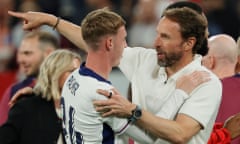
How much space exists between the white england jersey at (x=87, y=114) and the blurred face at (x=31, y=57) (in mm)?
2829

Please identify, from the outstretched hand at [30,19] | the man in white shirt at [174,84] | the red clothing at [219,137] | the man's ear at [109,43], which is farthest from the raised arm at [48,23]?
the red clothing at [219,137]

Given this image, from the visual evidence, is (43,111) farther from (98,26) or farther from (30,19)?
(98,26)

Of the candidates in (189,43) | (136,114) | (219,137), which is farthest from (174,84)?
(219,137)

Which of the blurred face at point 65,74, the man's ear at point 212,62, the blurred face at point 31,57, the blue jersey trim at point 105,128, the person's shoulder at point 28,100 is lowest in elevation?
→ the blurred face at point 31,57

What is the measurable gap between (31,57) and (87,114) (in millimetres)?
3121

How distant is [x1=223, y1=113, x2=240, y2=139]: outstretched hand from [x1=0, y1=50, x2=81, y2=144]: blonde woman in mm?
1262

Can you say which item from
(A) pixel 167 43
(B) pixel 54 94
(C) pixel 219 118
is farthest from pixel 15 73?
(A) pixel 167 43

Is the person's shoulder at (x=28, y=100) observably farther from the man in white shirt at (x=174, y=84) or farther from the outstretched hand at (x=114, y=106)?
the outstretched hand at (x=114, y=106)

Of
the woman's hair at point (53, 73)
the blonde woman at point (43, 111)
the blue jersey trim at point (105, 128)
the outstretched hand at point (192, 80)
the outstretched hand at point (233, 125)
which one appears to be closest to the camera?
the blue jersey trim at point (105, 128)

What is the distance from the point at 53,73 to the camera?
666cm

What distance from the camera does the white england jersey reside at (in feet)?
16.1

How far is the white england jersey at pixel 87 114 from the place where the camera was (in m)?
4.92

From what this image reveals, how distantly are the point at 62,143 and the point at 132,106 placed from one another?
1.50 m

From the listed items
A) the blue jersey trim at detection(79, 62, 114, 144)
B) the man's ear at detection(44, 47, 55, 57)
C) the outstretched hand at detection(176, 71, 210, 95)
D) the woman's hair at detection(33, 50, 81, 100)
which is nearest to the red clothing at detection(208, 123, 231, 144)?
the outstretched hand at detection(176, 71, 210, 95)
